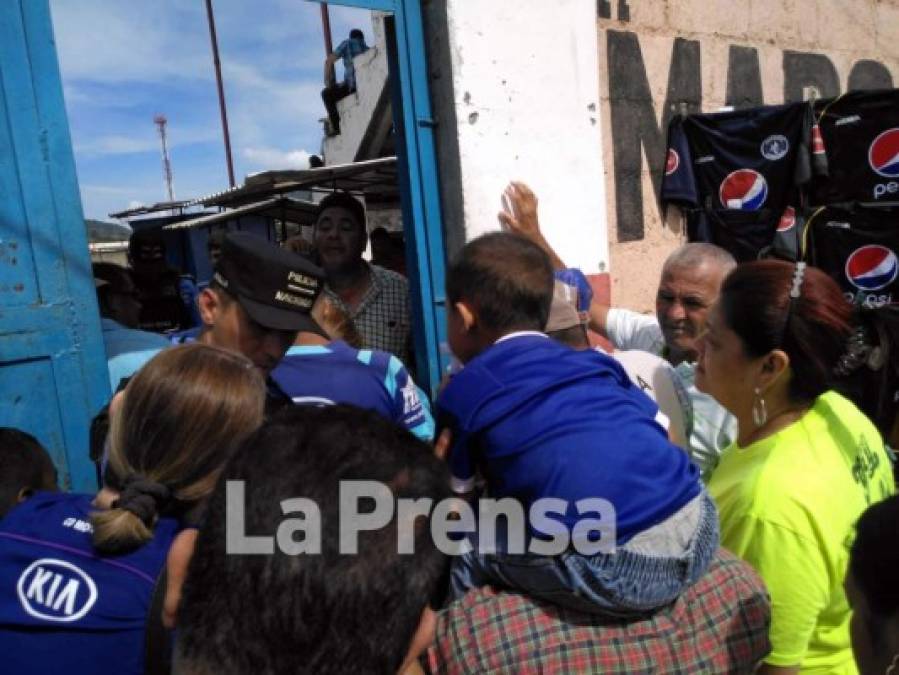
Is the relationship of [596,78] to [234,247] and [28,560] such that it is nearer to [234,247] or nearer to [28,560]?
[234,247]

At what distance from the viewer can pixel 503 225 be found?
9.61 ft

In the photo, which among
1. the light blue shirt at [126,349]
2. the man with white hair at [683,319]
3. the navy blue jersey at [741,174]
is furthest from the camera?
the navy blue jersey at [741,174]

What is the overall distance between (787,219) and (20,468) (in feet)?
12.5

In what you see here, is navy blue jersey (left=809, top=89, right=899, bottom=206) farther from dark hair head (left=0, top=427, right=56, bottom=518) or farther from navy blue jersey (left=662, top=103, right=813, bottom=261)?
dark hair head (left=0, top=427, right=56, bottom=518)

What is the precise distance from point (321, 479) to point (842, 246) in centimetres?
388

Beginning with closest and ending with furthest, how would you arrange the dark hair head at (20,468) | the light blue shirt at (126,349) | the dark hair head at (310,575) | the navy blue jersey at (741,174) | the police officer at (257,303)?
1. the dark hair head at (310,575)
2. the dark hair head at (20,468)
3. the police officer at (257,303)
4. the light blue shirt at (126,349)
5. the navy blue jersey at (741,174)

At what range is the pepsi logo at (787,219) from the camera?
3.78 metres

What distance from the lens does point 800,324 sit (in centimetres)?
145

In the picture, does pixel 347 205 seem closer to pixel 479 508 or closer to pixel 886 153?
pixel 479 508

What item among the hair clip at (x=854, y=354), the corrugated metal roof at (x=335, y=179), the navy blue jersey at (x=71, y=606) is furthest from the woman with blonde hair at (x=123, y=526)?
the corrugated metal roof at (x=335, y=179)

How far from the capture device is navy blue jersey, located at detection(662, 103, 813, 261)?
363 centimetres

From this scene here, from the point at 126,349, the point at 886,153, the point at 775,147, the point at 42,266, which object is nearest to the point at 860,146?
the point at 886,153

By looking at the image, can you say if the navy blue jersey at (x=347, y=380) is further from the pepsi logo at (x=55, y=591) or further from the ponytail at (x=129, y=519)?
the pepsi logo at (x=55, y=591)

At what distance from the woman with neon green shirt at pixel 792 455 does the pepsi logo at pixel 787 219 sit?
8.07 feet
